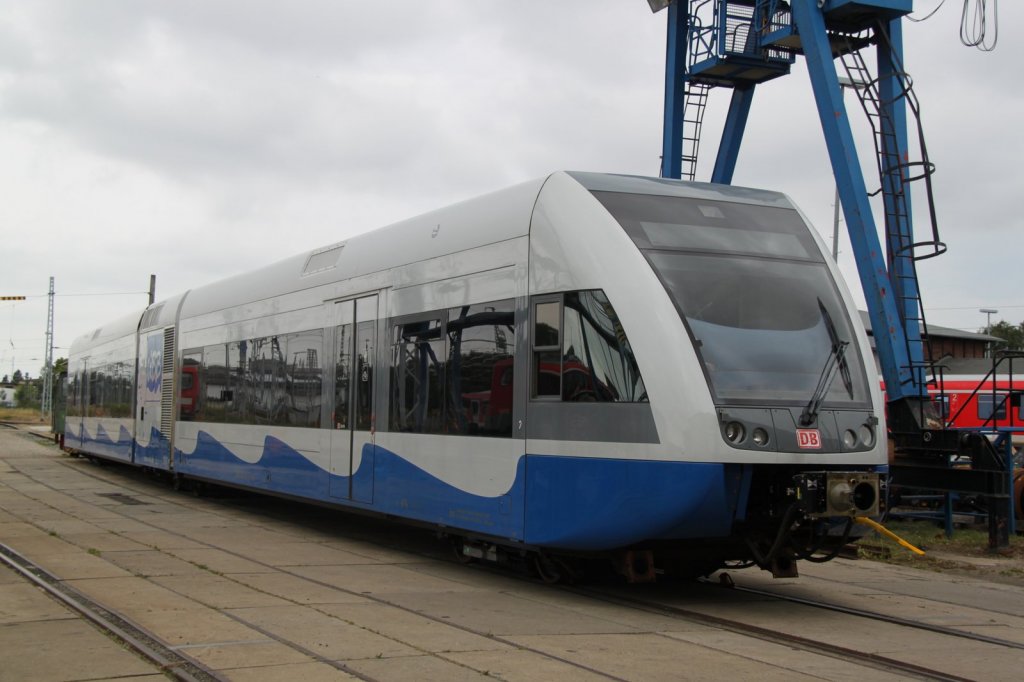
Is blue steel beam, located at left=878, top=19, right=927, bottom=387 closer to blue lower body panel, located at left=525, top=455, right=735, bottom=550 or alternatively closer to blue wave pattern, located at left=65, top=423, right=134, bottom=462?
blue lower body panel, located at left=525, top=455, right=735, bottom=550

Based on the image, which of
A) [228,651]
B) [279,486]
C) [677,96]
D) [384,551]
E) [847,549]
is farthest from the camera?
[677,96]

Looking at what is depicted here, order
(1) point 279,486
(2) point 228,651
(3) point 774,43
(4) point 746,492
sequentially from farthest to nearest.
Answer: (3) point 774,43
(1) point 279,486
(4) point 746,492
(2) point 228,651

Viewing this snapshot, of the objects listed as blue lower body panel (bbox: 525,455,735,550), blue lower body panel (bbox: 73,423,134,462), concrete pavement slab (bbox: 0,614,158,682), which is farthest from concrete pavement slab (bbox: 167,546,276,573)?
blue lower body panel (bbox: 73,423,134,462)

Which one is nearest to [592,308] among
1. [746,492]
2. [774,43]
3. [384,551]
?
[746,492]

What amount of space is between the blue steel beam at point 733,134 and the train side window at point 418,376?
9.34 metres

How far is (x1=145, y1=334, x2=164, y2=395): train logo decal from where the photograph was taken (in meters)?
21.8

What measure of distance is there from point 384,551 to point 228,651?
19.4ft

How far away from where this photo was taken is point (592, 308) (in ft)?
30.5

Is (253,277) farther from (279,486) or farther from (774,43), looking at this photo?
(774,43)

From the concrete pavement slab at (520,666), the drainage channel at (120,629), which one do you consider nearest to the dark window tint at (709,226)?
the concrete pavement slab at (520,666)

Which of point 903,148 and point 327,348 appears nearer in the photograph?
point 327,348

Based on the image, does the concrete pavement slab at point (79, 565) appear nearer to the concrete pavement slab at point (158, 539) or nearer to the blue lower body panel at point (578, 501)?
the concrete pavement slab at point (158, 539)

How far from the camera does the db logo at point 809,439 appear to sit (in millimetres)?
8859

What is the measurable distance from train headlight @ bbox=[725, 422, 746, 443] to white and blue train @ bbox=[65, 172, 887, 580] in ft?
0.04
